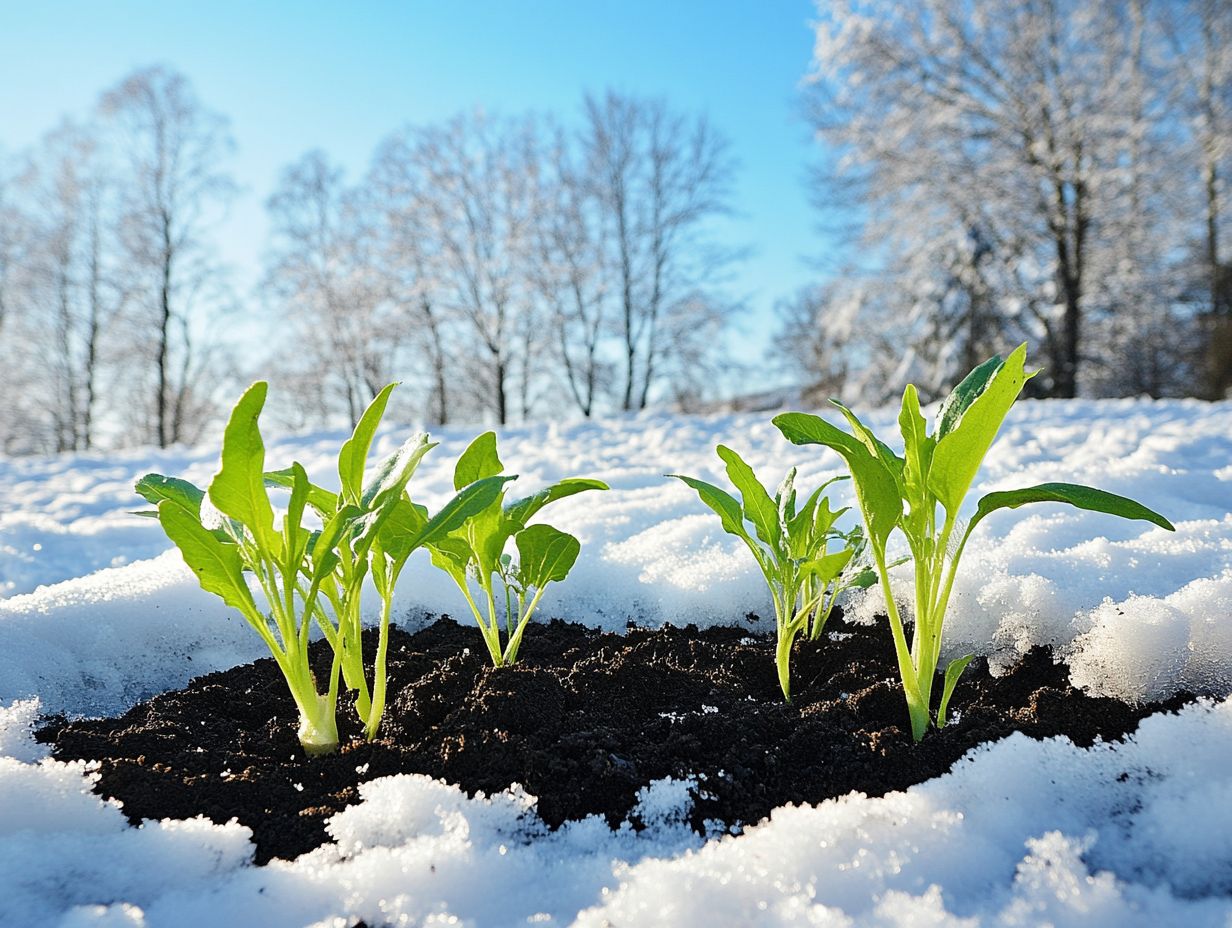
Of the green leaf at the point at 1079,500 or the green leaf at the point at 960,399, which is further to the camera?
the green leaf at the point at 960,399

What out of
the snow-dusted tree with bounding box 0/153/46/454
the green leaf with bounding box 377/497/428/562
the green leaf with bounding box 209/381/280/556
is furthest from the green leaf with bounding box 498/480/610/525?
the snow-dusted tree with bounding box 0/153/46/454

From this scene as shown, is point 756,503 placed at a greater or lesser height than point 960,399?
lesser

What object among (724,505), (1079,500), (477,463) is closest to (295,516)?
(477,463)

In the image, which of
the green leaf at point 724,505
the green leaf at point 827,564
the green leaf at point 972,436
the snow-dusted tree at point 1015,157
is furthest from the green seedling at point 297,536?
the snow-dusted tree at point 1015,157

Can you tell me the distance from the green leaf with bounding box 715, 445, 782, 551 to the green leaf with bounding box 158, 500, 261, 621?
2.36ft

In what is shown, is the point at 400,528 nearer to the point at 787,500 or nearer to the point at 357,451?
the point at 357,451

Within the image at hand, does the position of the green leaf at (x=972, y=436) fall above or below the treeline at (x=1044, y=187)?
below

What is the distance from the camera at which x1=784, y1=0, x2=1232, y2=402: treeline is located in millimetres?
9398

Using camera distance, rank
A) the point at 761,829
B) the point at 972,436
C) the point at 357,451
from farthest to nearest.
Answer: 1. the point at 357,451
2. the point at 972,436
3. the point at 761,829

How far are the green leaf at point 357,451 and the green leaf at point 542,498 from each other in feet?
0.85

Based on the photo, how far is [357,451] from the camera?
3.31 feet

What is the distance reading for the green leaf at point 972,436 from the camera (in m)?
0.88

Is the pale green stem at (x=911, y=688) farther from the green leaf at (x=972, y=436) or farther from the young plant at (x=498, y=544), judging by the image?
the young plant at (x=498, y=544)

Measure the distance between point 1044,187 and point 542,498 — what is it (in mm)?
11149
